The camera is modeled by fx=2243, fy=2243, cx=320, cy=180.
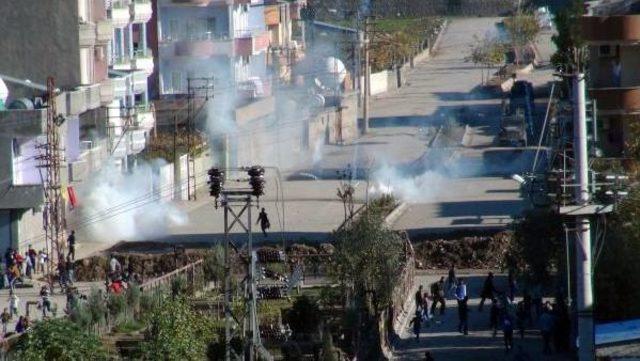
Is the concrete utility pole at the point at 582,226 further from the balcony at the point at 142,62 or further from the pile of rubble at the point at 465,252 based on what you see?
the balcony at the point at 142,62

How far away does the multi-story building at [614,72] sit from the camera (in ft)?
127

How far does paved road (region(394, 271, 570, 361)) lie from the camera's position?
33219 millimetres

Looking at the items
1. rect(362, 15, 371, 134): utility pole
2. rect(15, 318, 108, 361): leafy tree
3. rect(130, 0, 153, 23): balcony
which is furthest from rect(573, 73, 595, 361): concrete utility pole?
rect(362, 15, 371, 134): utility pole

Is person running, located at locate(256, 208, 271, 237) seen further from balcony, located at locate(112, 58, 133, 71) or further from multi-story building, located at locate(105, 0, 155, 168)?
balcony, located at locate(112, 58, 133, 71)

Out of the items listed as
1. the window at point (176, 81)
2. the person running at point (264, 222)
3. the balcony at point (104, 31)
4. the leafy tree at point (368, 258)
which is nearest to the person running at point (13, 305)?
the leafy tree at point (368, 258)

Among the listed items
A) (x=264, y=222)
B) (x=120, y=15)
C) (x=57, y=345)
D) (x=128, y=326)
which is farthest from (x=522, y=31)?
(x=57, y=345)

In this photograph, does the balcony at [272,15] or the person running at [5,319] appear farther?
the balcony at [272,15]

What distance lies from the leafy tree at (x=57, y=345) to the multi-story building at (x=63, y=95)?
1566 cm

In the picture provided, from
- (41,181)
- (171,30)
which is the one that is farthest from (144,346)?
(171,30)

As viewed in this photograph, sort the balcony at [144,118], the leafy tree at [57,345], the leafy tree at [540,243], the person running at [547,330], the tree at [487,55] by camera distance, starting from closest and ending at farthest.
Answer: the leafy tree at [57,345] → the person running at [547,330] → the leafy tree at [540,243] → the balcony at [144,118] → the tree at [487,55]

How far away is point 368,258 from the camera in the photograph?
122 ft

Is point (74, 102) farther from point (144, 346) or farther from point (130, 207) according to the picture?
point (144, 346)

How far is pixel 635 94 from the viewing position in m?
38.9

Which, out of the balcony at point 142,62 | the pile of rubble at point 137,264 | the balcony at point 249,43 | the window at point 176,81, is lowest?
the pile of rubble at point 137,264
